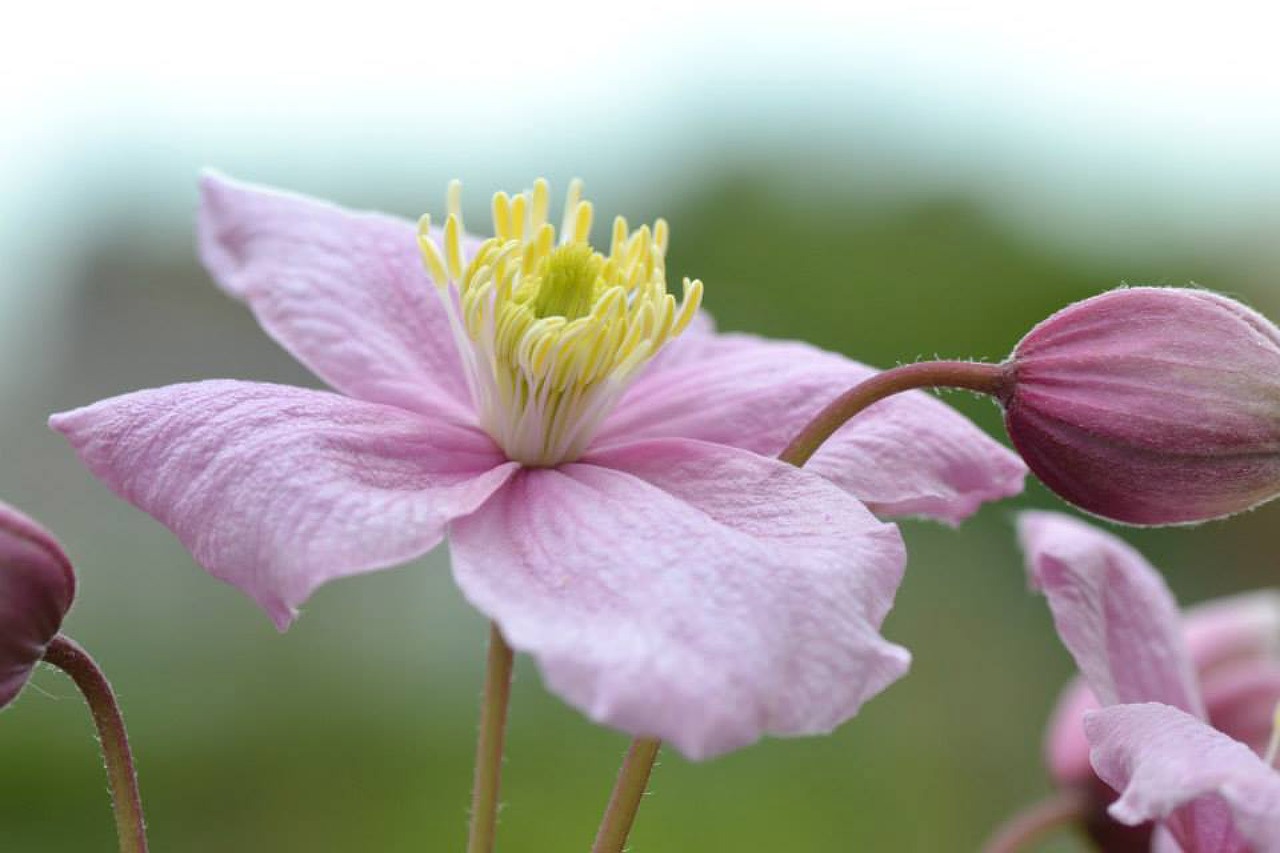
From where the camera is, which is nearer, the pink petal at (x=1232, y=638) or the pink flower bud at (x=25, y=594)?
the pink flower bud at (x=25, y=594)

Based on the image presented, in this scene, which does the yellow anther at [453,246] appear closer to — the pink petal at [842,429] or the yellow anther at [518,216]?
the yellow anther at [518,216]

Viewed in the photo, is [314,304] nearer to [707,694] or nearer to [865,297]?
[707,694]

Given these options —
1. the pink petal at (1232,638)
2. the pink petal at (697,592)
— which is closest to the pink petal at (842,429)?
the pink petal at (697,592)

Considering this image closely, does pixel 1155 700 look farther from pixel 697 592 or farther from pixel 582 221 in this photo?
pixel 582 221

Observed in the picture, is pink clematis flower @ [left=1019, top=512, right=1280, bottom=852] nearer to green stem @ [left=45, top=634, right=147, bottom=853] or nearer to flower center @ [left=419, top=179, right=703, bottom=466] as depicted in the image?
flower center @ [left=419, top=179, right=703, bottom=466]

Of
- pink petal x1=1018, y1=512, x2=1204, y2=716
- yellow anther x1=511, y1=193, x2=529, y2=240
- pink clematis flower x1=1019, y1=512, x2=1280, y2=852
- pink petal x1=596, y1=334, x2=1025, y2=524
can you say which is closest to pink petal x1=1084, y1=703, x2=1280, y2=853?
pink clematis flower x1=1019, y1=512, x2=1280, y2=852
